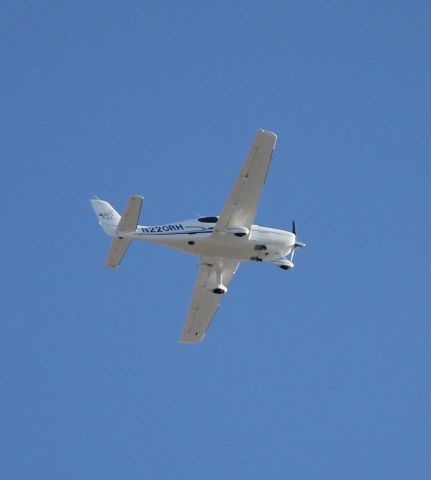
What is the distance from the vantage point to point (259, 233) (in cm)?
4169

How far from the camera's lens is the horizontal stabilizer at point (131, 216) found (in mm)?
39281

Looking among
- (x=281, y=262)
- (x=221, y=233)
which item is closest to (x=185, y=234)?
(x=221, y=233)

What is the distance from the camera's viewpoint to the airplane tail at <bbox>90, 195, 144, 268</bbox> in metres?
39.5

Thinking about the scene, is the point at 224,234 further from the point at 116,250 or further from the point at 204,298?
the point at 204,298

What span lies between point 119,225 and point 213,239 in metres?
3.44

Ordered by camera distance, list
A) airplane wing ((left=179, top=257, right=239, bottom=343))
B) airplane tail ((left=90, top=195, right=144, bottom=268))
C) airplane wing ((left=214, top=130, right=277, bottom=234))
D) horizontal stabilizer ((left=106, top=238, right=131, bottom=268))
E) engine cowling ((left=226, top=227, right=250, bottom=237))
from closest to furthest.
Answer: airplane wing ((left=214, top=130, right=277, bottom=234)) < airplane tail ((left=90, top=195, right=144, bottom=268)) < engine cowling ((left=226, top=227, right=250, bottom=237)) < horizontal stabilizer ((left=106, top=238, right=131, bottom=268)) < airplane wing ((left=179, top=257, right=239, bottom=343))

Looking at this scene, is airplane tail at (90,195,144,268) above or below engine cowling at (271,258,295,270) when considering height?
below

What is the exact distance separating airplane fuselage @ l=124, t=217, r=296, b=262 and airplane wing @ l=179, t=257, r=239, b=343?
1065mm

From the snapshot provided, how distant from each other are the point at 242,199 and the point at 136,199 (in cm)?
365

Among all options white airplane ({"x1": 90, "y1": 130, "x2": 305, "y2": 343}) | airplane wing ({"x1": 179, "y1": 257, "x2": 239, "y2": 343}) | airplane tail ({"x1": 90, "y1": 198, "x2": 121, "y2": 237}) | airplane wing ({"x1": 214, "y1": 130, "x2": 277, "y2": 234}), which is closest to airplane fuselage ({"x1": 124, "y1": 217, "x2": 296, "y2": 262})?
white airplane ({"x1": 90, "y1": 130, "x2": 305, "y2": 343})

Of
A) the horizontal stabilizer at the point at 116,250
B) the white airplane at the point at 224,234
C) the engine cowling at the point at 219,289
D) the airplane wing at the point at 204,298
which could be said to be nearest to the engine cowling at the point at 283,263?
the white airplane at the point at 224,234

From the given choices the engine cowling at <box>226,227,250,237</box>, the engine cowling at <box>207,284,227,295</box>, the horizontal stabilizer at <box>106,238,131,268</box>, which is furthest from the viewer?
the engine cowling at <box>207,284,227,295</box>

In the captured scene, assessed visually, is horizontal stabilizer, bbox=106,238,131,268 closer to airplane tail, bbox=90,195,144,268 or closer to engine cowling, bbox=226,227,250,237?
airplane tail, bbox=90,195,144,268

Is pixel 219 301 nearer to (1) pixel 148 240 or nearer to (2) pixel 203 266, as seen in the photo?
(2) pixel 203 266
